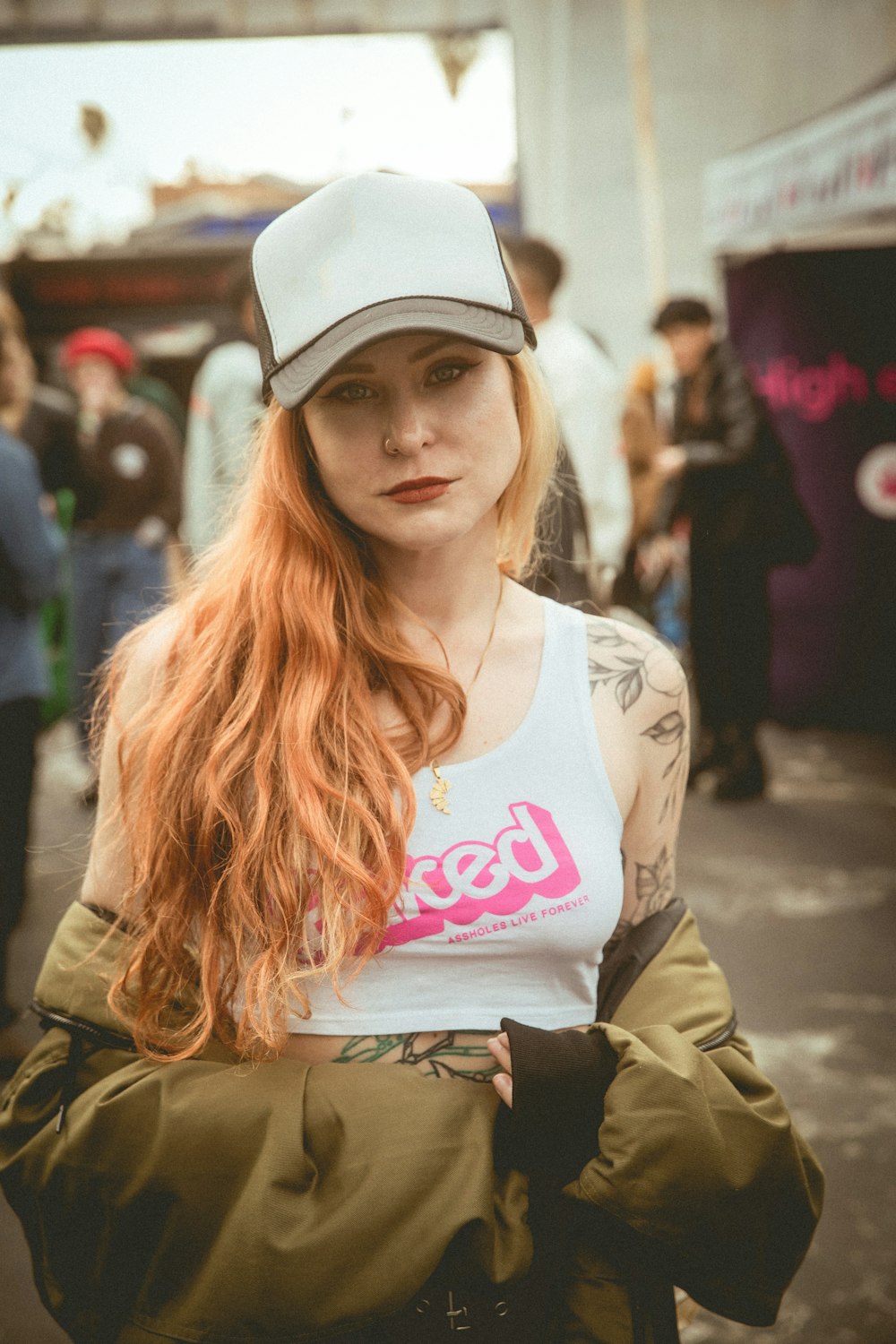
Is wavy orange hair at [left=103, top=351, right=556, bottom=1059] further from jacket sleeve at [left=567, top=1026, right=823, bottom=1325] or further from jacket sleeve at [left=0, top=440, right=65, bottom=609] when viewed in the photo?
jacket sleeve at [left=0, top=440, right=65, bottom=609]

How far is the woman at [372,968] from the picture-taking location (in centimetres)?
Result: 115

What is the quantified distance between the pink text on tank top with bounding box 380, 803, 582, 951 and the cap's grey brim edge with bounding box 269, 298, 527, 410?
504 mm

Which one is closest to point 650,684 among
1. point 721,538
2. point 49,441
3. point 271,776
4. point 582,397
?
point 271,776

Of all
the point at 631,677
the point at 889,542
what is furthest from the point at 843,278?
the point at 631,677

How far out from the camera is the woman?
1151mm

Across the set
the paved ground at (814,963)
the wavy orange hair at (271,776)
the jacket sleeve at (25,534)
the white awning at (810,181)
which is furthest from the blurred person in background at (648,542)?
the wavy orange hair at (271,776)

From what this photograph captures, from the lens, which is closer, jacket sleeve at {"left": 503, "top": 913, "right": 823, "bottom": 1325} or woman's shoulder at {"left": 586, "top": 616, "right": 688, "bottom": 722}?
jacket sleeve at {"left": 503, "top": 913, "right": 823, "bottom": 1325}

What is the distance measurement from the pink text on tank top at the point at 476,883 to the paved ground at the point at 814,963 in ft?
1.83

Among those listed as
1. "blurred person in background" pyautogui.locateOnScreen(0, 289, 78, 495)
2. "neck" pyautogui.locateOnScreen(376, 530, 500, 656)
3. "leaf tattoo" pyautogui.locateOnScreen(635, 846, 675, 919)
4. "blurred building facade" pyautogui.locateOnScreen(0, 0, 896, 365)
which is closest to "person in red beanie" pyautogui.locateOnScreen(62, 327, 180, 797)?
"blurred person in background" pyautogui.locateOnScreen(0, 289, 78, 495)

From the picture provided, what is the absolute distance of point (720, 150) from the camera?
1098 cm

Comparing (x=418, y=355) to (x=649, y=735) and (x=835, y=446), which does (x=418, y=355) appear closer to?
→ (x=649, y=735)

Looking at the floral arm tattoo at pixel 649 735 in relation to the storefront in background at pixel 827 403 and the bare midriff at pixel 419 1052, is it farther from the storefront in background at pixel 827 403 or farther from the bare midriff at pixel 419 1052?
the storefront in background at pixel 827 403

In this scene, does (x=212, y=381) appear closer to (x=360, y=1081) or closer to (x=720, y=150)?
(x=360, y=1081)

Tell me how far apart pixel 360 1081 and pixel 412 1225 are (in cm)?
15
